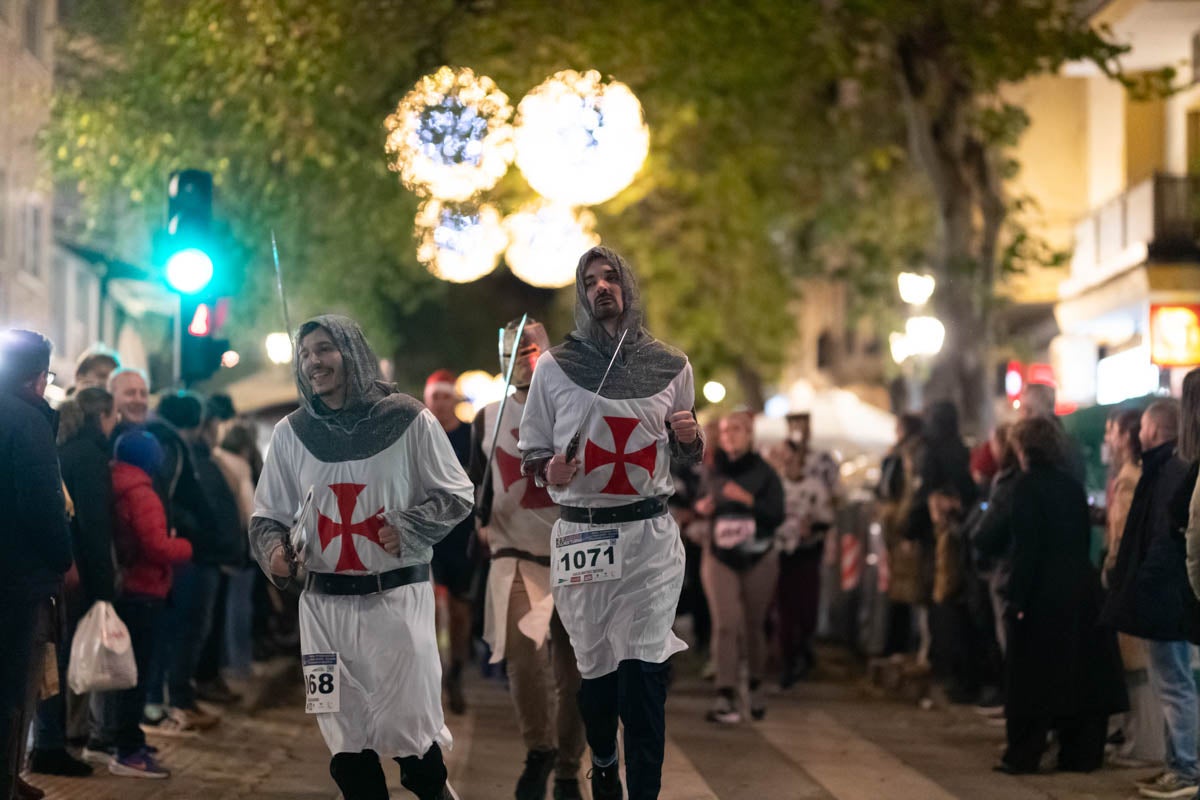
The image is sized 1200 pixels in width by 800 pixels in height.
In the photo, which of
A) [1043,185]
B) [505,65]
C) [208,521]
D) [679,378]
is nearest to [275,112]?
[505,65]

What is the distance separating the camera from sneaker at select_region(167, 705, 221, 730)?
42.0 feet

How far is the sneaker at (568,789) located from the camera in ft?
31.1

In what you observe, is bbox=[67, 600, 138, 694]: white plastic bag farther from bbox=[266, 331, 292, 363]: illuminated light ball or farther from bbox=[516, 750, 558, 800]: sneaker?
bbox=[266, 331, 292, 363]: illuminated light ball

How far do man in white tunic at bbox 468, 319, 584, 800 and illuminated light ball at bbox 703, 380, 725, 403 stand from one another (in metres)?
35.7

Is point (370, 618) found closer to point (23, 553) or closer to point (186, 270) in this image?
point (23, 553)

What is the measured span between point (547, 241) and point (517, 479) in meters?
8.94

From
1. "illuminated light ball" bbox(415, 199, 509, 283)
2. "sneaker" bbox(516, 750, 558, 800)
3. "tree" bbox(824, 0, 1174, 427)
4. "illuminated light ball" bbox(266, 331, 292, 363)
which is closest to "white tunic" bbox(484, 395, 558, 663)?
"sneaker" bbox(516, 750, 558, 800)

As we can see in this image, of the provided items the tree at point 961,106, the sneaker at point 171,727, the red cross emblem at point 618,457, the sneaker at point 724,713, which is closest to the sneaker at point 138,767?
the sneaker at point 171,727

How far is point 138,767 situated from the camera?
10719 millimetres

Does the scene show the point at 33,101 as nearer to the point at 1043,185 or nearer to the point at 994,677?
the point at 994,677

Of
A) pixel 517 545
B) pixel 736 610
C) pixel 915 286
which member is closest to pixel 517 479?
pixel 517 545

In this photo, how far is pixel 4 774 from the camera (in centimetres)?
832

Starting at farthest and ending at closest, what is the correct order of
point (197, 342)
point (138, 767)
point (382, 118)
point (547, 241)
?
point (382, 118) < point (547, 241) < point (197, 342) < point (138, 767)

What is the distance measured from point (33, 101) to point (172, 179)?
1090cm
